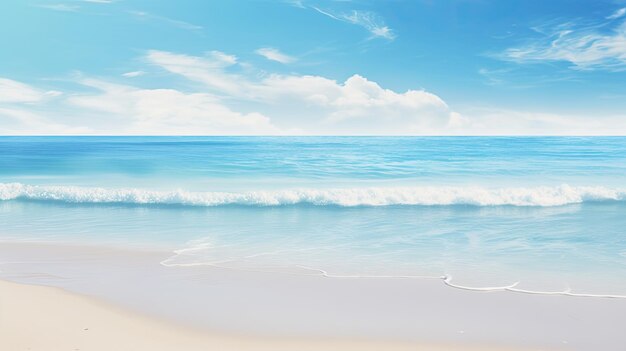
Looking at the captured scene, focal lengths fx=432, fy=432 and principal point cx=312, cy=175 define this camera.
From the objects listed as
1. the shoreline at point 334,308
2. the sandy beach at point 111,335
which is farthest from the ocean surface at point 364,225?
the sandy beach at point 111,335

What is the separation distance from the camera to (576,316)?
496 centimetres

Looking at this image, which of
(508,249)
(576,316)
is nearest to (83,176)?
(508,249)

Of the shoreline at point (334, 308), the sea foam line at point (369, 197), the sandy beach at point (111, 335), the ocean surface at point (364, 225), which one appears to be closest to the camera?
the sandy beach at point (111, 335)

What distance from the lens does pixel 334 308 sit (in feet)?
17.2

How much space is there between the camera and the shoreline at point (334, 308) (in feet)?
14.7

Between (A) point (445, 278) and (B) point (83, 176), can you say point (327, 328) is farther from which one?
(B) point (83, 176)

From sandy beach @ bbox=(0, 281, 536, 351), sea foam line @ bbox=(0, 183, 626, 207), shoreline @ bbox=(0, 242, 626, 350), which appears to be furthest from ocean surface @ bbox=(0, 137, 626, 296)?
sandy beach @ bbox=(0, 281, 536, 351)

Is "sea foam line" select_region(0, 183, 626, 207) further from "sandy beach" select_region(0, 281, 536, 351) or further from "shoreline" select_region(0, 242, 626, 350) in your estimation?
"sandy beach" select_region(0, 281, 536, 351)

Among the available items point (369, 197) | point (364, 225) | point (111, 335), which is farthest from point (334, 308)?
point (369, 197)

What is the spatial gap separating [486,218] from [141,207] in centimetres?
1015

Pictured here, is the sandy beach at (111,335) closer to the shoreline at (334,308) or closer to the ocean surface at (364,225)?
the shoreline at (334,308)

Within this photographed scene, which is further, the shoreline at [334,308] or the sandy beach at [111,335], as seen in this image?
the shoreline at [334,308]

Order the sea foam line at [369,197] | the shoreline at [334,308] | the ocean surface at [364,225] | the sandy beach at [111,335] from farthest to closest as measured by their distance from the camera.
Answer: the sea foam line at [369,197]
the ocean surface at [364,225]
the shoreline at [334,308]
the sandy beach at [111,335]

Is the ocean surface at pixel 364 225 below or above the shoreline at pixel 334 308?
above
